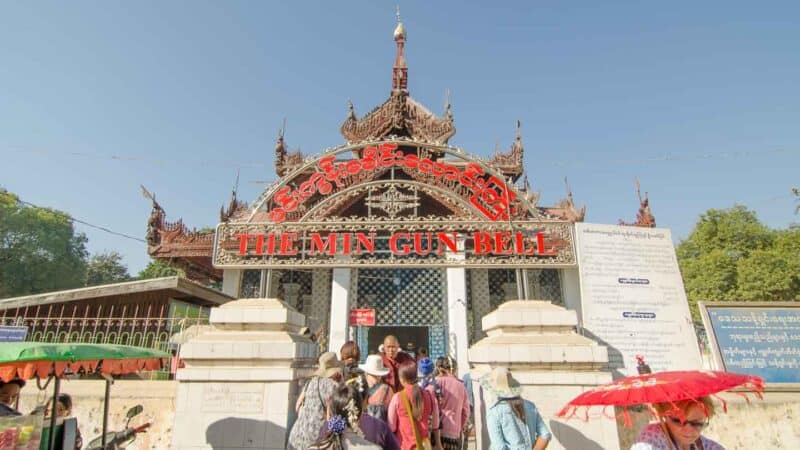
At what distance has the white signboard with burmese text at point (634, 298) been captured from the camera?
753cm

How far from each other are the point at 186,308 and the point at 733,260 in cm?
2707

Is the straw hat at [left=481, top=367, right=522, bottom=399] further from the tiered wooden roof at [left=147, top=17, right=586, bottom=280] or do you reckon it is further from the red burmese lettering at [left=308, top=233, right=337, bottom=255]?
the tiered wooden roof at [left=147, top=17, right=586, bottom=280]

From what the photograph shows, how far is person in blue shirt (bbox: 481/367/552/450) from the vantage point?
3416 millimetres

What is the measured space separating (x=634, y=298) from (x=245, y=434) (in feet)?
21.9

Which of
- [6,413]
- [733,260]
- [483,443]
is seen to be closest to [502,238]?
[483,443]

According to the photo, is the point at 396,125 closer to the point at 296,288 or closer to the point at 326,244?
the point at 296,288

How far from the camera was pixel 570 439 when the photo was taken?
4.81 m

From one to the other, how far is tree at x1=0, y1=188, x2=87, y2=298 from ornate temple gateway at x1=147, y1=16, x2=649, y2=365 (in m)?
18.5

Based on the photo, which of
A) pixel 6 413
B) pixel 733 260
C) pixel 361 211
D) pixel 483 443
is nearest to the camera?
pixel 6 413

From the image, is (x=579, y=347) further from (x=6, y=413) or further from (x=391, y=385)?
(x=6, y=413)

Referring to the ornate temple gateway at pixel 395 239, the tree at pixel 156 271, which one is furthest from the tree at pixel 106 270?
the ornate temple gateway at pixel 395 239

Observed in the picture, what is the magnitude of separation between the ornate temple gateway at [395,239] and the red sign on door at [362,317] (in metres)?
0.06

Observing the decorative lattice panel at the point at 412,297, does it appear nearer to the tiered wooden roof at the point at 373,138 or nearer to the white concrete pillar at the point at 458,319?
the white concrete pillar at the point at 458,319

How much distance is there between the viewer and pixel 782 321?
7.15m
